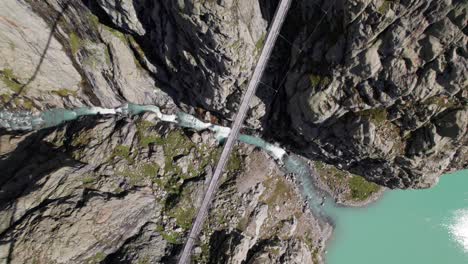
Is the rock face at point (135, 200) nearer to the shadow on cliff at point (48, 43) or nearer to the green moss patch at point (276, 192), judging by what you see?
the green moss patch at point (276, 192)

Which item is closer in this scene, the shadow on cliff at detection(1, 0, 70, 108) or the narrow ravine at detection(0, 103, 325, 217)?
the shadow on cliff at detection(1, 0, 70, 108)

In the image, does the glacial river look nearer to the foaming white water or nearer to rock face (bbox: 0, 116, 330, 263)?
the foaming white water

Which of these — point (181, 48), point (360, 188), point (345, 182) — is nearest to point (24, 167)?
point (181, 48)

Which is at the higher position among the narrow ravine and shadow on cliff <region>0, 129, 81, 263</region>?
the narrow ravine

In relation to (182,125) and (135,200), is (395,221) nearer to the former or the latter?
(182,125)

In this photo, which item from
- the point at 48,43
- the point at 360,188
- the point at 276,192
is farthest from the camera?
the point at 360,188

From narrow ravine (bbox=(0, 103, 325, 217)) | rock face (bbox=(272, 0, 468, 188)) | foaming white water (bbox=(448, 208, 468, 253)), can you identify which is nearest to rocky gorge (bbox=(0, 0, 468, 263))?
rock face (bbox=(272, 0, 468, 188))
